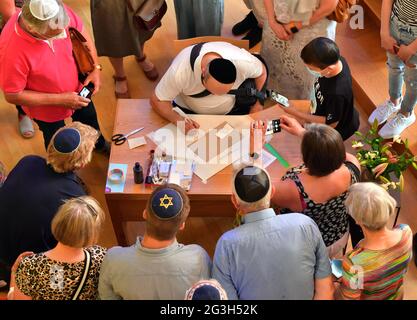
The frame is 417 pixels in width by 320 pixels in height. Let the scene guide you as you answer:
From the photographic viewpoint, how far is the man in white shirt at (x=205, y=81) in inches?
117

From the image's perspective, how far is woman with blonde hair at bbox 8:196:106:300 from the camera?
7.01 ft

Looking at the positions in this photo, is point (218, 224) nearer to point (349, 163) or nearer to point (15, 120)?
point (349, 163)

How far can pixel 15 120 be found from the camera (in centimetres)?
425

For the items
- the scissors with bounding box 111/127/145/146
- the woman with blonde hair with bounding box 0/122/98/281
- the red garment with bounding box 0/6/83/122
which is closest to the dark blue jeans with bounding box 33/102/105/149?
the red garment with bounding box 0/6/83/122

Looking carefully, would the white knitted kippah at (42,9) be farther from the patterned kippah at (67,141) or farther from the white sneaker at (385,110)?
the white sneaker at (385,110)

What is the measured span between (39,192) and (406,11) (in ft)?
8.21

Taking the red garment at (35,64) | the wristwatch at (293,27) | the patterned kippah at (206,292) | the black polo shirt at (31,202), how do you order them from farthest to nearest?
the wristwatch at (293,27) → the red garment at (35,64) → the black polo shirt at (31,202) → the patterned kippah at (206,292)

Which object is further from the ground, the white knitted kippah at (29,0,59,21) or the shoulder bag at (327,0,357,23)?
the white knitted kippah at (29,0,59,21)

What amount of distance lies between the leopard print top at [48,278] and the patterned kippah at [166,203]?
1.42 feet

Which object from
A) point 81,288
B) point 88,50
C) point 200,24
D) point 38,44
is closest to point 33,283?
point 81,288

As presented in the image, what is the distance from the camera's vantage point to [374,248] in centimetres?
219

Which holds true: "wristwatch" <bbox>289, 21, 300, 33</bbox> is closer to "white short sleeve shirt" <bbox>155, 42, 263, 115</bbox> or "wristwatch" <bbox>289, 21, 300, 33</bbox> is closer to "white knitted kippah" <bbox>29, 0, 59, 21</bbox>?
"white short sleeve shirt" <bbox>155, 42, 263, 115</bbox>

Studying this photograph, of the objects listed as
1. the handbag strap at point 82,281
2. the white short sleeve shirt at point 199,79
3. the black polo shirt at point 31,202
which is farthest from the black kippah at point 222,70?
the handbag strap at point 82,281

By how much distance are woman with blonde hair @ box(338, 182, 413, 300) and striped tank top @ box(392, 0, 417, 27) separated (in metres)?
1.51
